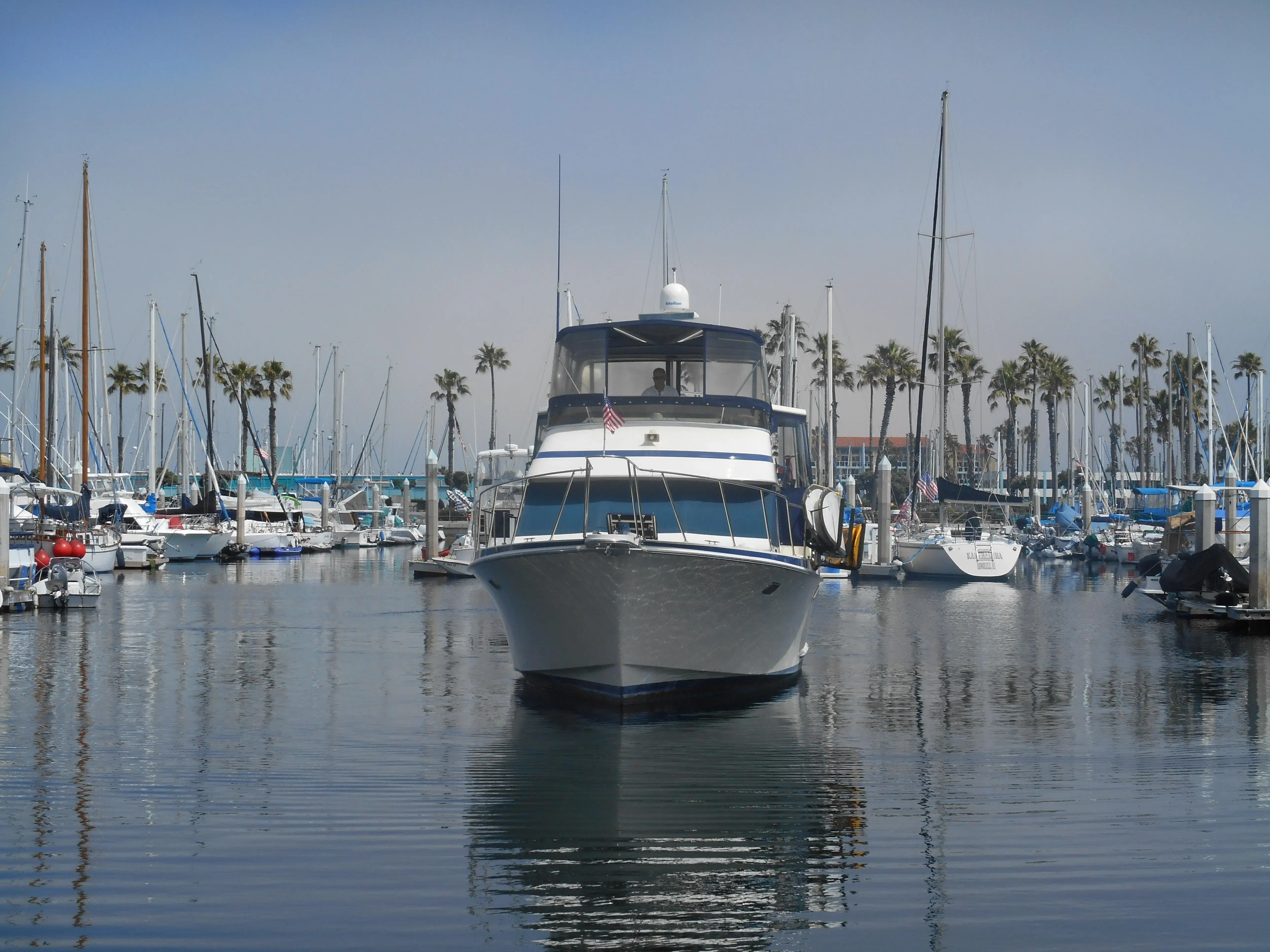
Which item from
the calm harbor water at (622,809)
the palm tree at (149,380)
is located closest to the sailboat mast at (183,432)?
the palm tree at (149,380)

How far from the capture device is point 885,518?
52906 millimetres

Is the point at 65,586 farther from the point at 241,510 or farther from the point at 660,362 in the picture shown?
the point at 241,510

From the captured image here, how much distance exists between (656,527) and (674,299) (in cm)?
700

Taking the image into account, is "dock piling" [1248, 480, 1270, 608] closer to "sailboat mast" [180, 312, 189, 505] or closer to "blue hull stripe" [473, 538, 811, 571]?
"blue hull stripe" [473, 538, 811, 571]

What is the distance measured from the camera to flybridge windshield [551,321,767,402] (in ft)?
64.1

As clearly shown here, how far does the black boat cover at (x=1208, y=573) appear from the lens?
103ft

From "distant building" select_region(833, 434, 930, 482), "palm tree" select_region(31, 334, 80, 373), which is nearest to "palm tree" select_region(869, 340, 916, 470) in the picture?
"distant building" select_region(833, 434, 930, 482)

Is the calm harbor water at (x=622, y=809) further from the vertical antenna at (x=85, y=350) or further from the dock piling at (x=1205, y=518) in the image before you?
the vertical antenna at (x=85, y=350)

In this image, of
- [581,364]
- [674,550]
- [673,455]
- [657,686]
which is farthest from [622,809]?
[581,364]

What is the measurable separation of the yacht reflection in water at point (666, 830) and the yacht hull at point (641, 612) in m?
0.65

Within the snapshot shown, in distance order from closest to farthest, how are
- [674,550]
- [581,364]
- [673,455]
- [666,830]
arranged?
[666,830] → [674,550] → [673,455] → [581,364]

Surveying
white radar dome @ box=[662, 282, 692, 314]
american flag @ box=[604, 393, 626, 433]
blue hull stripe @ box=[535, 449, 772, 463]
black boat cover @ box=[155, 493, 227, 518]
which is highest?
white radar dome @ box=[662, 282, 692, 314]

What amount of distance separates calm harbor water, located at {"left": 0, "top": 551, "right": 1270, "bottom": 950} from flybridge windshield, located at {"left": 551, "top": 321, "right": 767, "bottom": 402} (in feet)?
16.1

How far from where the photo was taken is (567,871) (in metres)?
9.73
